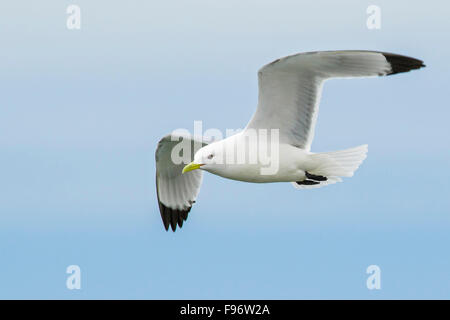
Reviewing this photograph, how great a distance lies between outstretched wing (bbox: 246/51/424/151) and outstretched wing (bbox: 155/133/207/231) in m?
1.24

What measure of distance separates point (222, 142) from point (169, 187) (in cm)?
191

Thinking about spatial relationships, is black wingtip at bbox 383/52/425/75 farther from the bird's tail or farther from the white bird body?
the white bird body

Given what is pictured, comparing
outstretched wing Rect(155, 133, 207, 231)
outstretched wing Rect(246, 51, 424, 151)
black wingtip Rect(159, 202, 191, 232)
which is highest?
outstretched wing Rect(246, 51, 424, 151)

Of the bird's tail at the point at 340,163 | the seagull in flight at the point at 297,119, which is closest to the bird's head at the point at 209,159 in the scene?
the seagull in flight at the point at 297,119

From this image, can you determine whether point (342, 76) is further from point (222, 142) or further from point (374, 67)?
point (222, 142)

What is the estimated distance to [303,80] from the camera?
702 centimetres

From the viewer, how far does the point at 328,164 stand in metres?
7.29

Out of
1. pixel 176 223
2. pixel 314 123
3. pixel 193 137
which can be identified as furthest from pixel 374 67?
pixel 176 223

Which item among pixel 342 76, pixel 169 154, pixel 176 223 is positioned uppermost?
pixel 342 76

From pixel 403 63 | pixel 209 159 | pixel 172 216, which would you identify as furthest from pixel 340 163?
pixel 172 216

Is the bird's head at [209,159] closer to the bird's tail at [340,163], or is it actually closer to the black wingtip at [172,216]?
the bird's tail at [340,163]

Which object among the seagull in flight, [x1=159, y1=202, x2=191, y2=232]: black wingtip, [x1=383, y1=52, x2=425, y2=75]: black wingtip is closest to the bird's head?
the seagull in flight

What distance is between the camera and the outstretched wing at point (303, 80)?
678cm

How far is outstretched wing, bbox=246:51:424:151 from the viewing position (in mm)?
6777
